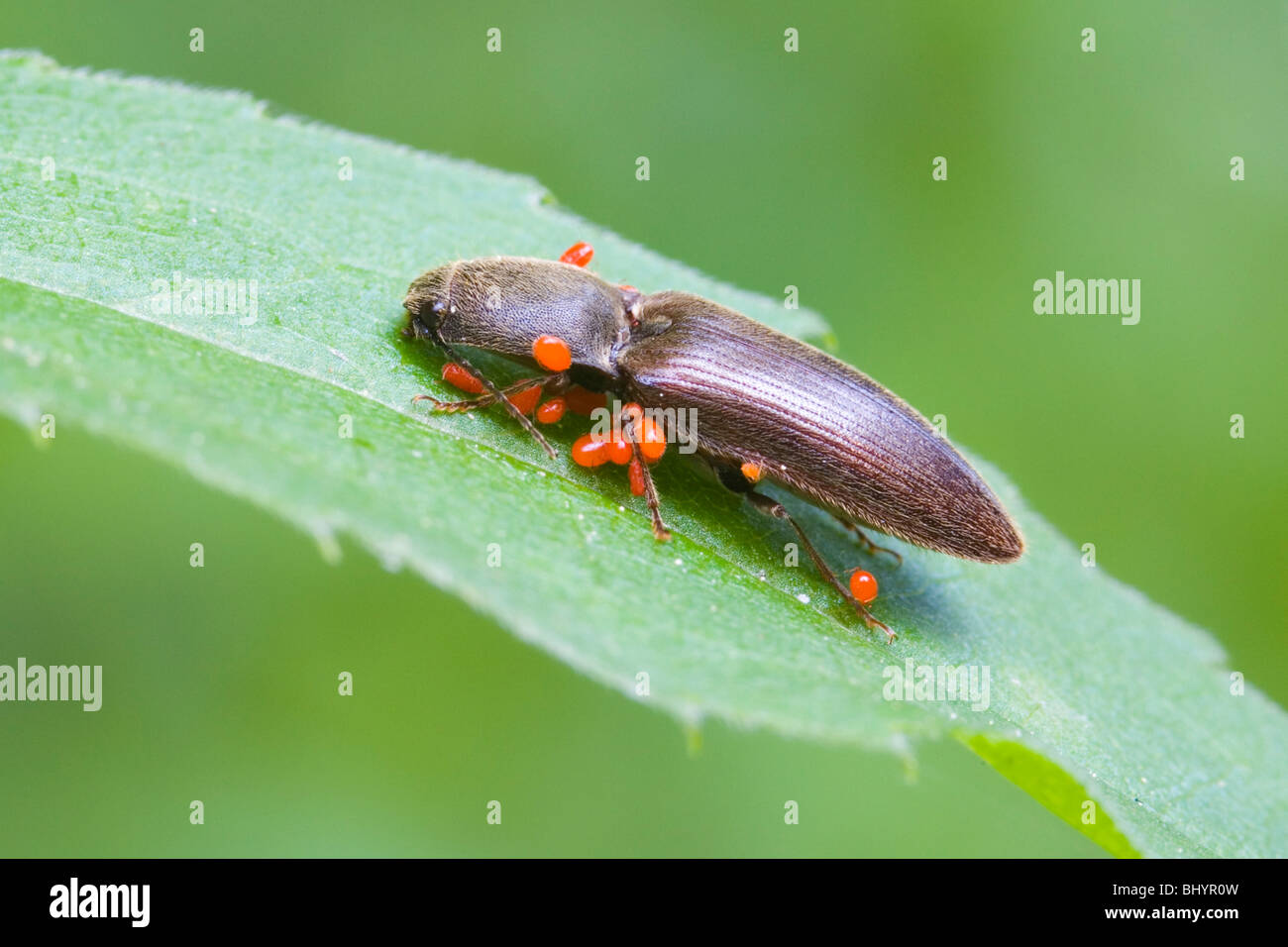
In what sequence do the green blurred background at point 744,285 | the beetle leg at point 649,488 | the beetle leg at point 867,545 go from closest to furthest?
the beetle leg at point 649,488 < the beetle leg at point 867,545 < the green blurred background at point 744,285

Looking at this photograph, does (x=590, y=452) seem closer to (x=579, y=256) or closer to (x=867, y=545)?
(x=579, y=256)

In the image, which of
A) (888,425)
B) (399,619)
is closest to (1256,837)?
(888,425)

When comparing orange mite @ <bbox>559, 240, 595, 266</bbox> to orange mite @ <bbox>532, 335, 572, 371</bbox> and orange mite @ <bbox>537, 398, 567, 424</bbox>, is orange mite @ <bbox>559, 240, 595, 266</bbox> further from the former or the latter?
orange mite @ <bbox>537, 398, 567, 424</bbox>

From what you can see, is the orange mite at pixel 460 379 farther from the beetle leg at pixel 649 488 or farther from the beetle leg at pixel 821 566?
the beetle leg at pixel 821 566

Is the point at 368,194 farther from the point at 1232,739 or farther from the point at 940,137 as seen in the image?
the point at 940,137

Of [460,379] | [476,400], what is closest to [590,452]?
[476,400]

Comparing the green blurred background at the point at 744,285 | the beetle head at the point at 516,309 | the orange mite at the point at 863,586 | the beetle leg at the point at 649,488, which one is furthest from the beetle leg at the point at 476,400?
the green blurred background at the point at 744,285
